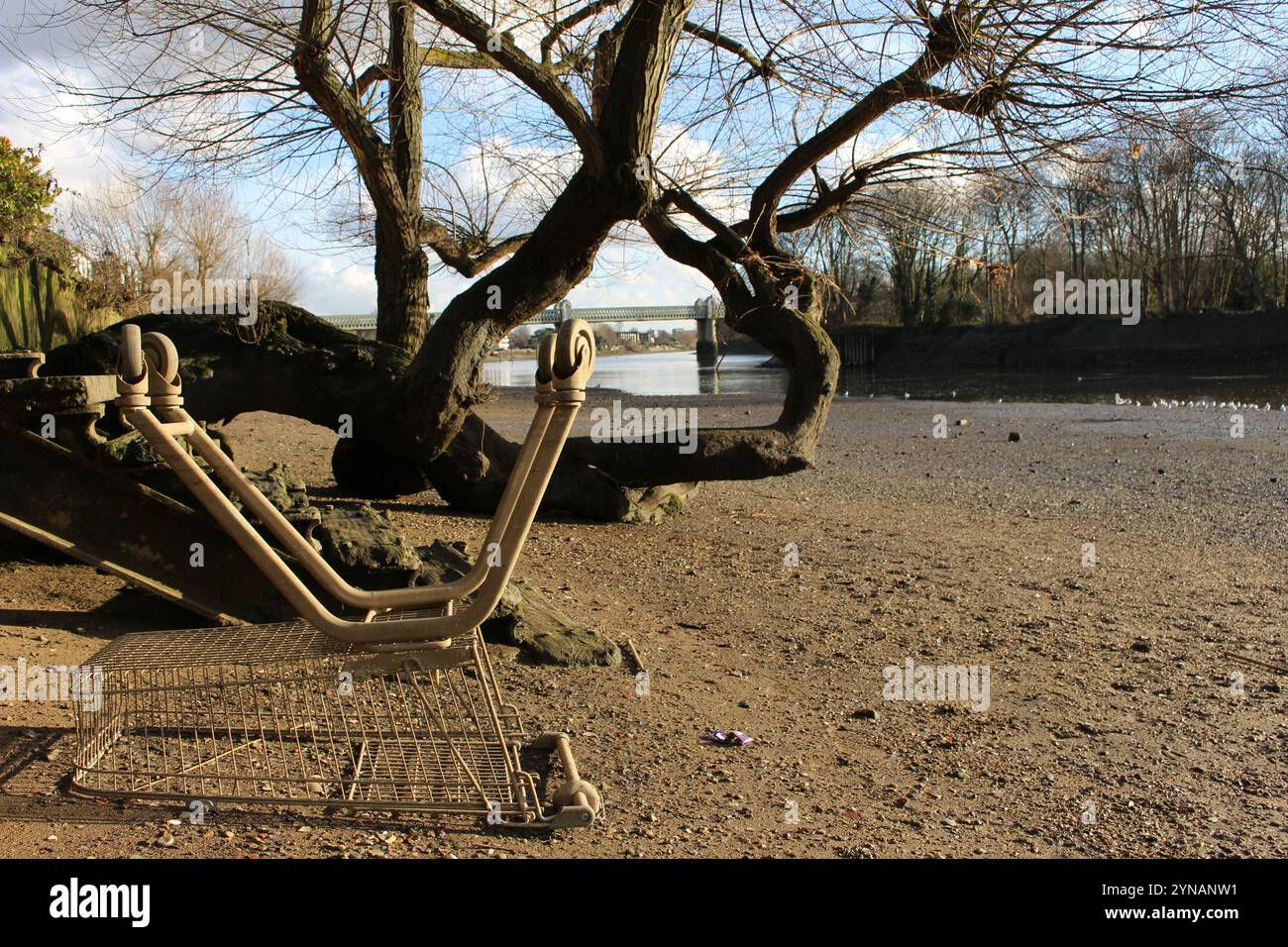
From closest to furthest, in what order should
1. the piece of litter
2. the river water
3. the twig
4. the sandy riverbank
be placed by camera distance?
the sandy riverbank, the piece of litter, the twig, the river water

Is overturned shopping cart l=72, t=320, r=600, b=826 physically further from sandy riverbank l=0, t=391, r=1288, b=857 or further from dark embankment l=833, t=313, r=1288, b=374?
dark embankment l=833, t=313, r=1288, b=374

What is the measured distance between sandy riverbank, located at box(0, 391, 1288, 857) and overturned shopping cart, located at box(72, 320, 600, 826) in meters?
0.18

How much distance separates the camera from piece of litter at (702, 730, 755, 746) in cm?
527

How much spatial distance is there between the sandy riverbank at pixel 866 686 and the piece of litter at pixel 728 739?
7 centimetres

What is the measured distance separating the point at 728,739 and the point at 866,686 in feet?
4.32

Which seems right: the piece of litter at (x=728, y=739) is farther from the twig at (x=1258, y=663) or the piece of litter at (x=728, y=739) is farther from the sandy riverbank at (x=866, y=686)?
the twig at (x=1258, y=663)

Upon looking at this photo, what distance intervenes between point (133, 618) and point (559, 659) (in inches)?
98.4

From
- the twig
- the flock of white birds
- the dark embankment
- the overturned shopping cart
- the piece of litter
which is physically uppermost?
the dark embankment

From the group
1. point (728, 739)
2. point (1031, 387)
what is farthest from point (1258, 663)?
point (1031, 387)

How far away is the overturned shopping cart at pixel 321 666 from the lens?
3729 mm

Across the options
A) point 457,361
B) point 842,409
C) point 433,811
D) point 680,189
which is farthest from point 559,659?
point 842,409

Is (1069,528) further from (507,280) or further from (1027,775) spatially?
(1027,775)

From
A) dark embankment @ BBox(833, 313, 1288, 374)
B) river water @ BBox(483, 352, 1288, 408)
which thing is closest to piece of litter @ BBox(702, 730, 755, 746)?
river water @ BBox(483, 352, 1288, 408)

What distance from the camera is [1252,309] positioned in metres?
65.1
